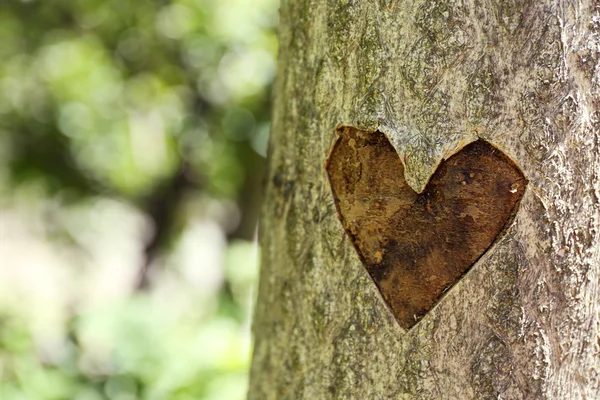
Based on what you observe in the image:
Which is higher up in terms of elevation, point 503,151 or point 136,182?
point 136,182

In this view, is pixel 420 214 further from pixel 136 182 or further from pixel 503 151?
pixel 136 182

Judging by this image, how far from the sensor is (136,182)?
15.1 feet

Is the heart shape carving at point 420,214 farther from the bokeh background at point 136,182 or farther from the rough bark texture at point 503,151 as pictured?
the bokeh background at point 136,182

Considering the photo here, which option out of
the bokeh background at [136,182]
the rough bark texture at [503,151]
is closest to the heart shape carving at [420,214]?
the rough bark texture at [503,151]

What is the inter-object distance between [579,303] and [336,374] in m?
0.30

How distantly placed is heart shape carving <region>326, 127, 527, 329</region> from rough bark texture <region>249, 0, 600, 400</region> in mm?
12

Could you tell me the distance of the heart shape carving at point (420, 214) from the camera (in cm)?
71

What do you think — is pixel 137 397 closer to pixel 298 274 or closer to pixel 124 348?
pixel 124 348

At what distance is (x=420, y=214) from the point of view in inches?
28.6

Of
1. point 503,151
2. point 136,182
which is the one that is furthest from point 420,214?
point 136,182

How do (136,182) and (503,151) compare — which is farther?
(136,182)

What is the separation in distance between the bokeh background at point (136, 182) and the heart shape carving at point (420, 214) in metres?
2.21

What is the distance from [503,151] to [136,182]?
4148mm

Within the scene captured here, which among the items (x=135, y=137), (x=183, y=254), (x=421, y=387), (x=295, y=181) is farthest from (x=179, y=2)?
(x=421, y=387)
